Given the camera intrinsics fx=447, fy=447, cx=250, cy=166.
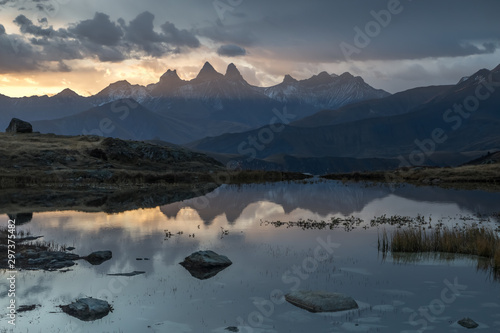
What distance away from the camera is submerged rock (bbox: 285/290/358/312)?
18.2 meters

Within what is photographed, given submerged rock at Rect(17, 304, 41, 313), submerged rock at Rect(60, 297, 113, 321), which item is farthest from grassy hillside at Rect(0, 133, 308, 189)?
submerged rock at Rect(60, 297, 113, 321)

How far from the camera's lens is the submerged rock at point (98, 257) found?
25.5m

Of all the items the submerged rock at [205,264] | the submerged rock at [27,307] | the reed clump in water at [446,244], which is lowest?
the submerged rock at [27,307]

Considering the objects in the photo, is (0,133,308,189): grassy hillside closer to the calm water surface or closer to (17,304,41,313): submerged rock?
the calm water surface

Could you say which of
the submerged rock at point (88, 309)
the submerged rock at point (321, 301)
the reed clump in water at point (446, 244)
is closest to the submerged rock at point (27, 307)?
the submerged rock at point (88, 309)

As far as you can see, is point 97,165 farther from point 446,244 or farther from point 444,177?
point 446,244

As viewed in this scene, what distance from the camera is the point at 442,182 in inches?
3937

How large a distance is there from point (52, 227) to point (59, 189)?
35885mm

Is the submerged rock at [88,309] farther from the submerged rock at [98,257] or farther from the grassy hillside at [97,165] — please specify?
the grassy hillside at [97,165]

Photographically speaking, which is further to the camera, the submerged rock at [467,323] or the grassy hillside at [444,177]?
the grassy hillside at [444,177]

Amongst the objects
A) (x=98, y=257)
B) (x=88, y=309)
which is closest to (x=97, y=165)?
(x=98, y=257)

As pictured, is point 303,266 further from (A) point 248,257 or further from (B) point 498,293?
(B) point 498,293

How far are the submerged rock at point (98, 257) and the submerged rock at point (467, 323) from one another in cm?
1849

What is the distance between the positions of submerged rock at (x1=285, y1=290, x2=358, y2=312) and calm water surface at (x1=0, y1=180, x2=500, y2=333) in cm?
40
